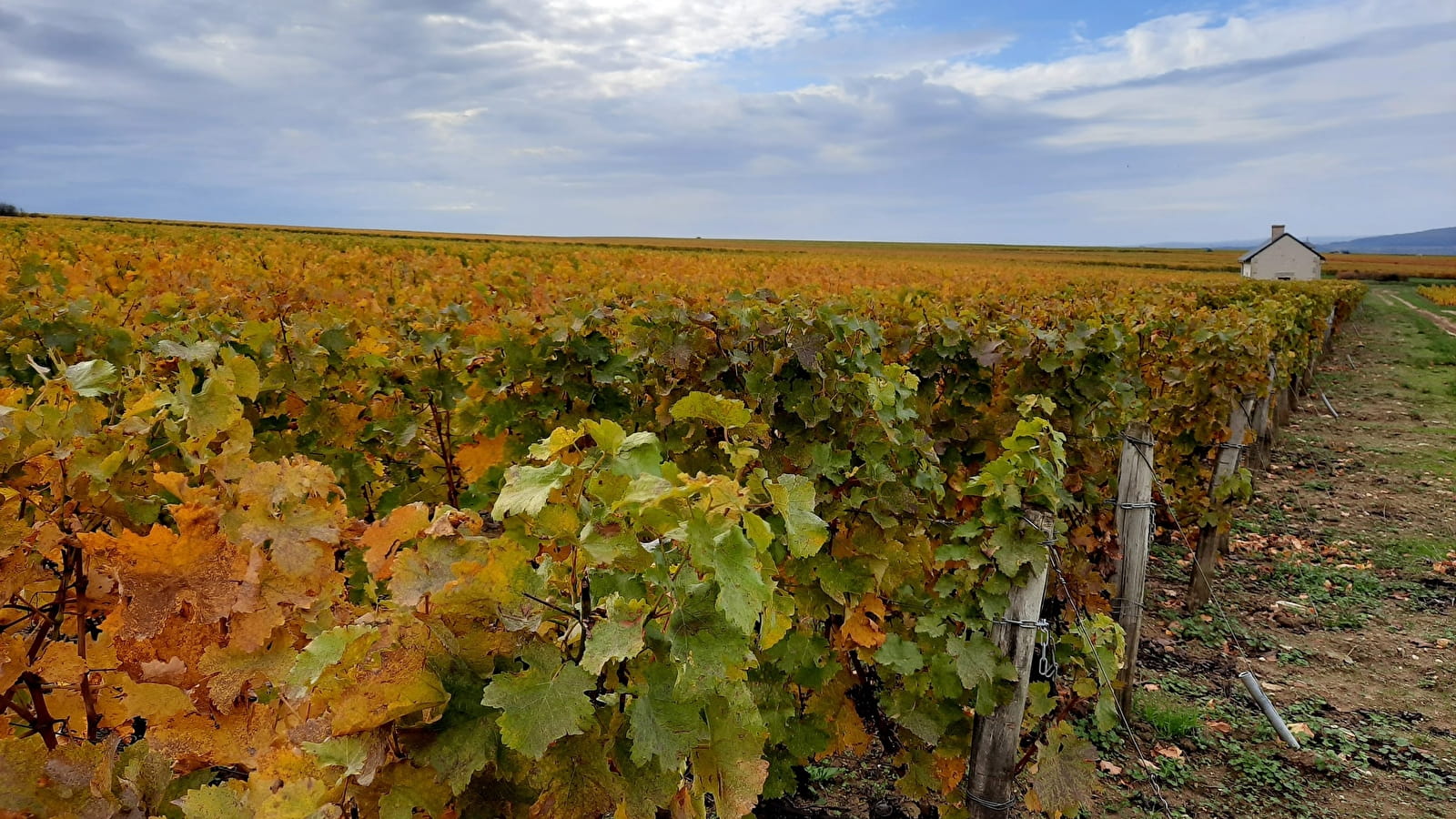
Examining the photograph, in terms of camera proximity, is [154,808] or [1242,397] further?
[1242,397]

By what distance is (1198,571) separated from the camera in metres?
6.67

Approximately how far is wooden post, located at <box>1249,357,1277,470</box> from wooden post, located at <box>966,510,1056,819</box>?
6.48 m

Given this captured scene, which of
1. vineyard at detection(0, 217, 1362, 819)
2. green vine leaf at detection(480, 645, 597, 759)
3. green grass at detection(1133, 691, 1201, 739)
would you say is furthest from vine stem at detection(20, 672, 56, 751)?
green grass at detection(1133, 691, 1201, 739)

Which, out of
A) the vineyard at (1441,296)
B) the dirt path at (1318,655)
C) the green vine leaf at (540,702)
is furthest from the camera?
the vineyard at (1441,296)

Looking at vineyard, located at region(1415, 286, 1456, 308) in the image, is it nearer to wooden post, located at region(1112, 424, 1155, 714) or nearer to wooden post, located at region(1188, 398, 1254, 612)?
wooden post, located at region(1188, 398, 1254, 612)

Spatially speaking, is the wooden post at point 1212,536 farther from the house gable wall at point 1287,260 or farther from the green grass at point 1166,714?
the house gable wall at point 1287,260

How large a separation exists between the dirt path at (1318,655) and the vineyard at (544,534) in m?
0.67

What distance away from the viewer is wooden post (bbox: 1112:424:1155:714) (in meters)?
4.83

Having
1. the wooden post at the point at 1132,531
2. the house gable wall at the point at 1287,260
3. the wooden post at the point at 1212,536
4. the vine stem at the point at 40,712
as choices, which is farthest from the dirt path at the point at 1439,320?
the vine stem at the point at 40,712

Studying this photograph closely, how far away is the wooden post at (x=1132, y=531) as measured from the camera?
4828 millimetres

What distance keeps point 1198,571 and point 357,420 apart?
6.24 meters

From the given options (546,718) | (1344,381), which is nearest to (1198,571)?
(546,718)

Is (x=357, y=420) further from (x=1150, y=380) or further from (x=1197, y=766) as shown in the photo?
(x=1150, y=380)

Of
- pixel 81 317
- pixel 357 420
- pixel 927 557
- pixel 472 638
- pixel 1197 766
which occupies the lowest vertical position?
pixel 1197 766
